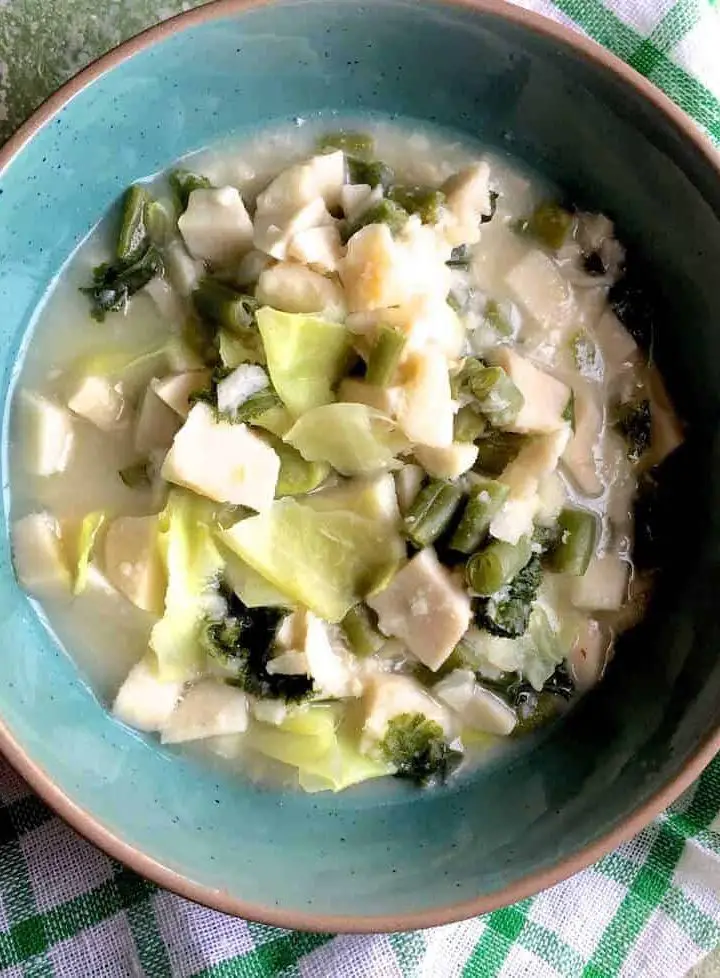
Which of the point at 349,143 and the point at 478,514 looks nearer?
the point at 478,514

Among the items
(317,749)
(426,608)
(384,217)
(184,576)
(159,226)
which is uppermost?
(384,217)

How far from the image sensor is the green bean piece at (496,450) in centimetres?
242

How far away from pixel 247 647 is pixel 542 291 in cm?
98

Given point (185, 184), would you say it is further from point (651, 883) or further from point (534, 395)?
point (651, 883)

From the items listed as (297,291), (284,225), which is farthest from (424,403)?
(284,225)

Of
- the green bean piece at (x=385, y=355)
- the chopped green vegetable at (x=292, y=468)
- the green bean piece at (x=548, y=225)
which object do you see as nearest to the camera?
the green bean piece at (x=385, y=355)

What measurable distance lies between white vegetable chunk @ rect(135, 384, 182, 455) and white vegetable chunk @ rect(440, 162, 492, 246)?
2.22 feet

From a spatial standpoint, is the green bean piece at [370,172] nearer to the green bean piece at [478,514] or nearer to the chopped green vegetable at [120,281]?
the chopped green vegetable at [120,281]

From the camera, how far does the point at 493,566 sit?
2.31 meters

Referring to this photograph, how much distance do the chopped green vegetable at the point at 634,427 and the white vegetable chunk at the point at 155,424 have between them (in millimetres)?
965

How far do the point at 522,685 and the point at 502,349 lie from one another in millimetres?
720

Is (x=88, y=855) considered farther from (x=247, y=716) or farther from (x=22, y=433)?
(x=22, y=433)

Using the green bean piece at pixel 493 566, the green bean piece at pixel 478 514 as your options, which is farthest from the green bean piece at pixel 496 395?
the green bean piece at pixel 493 566

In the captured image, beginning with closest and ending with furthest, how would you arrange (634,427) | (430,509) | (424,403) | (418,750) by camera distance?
(424,403), (430,509), (418,750), (634,427)
